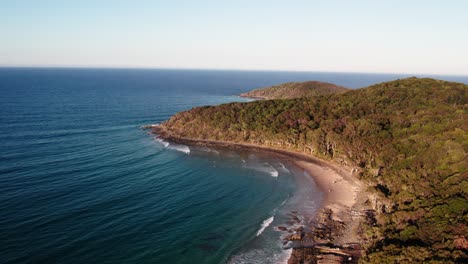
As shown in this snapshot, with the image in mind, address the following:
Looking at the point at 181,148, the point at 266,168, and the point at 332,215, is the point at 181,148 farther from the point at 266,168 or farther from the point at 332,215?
the point at 332,215

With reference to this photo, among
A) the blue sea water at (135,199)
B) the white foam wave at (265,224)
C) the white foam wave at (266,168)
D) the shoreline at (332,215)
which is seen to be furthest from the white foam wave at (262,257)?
the white foam wave at (266,168)

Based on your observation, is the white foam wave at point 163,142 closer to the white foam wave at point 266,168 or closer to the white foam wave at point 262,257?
→ the white foam wave at point 266,168

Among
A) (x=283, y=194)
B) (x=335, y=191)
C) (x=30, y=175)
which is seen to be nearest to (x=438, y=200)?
(x=335, y=191)

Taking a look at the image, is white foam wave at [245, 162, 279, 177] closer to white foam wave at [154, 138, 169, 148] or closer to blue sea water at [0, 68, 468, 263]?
blue sea water at [0, 68, 468, 263]

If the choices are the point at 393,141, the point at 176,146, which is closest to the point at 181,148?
the point at 176,146

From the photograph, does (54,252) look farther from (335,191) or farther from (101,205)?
(335,191)
